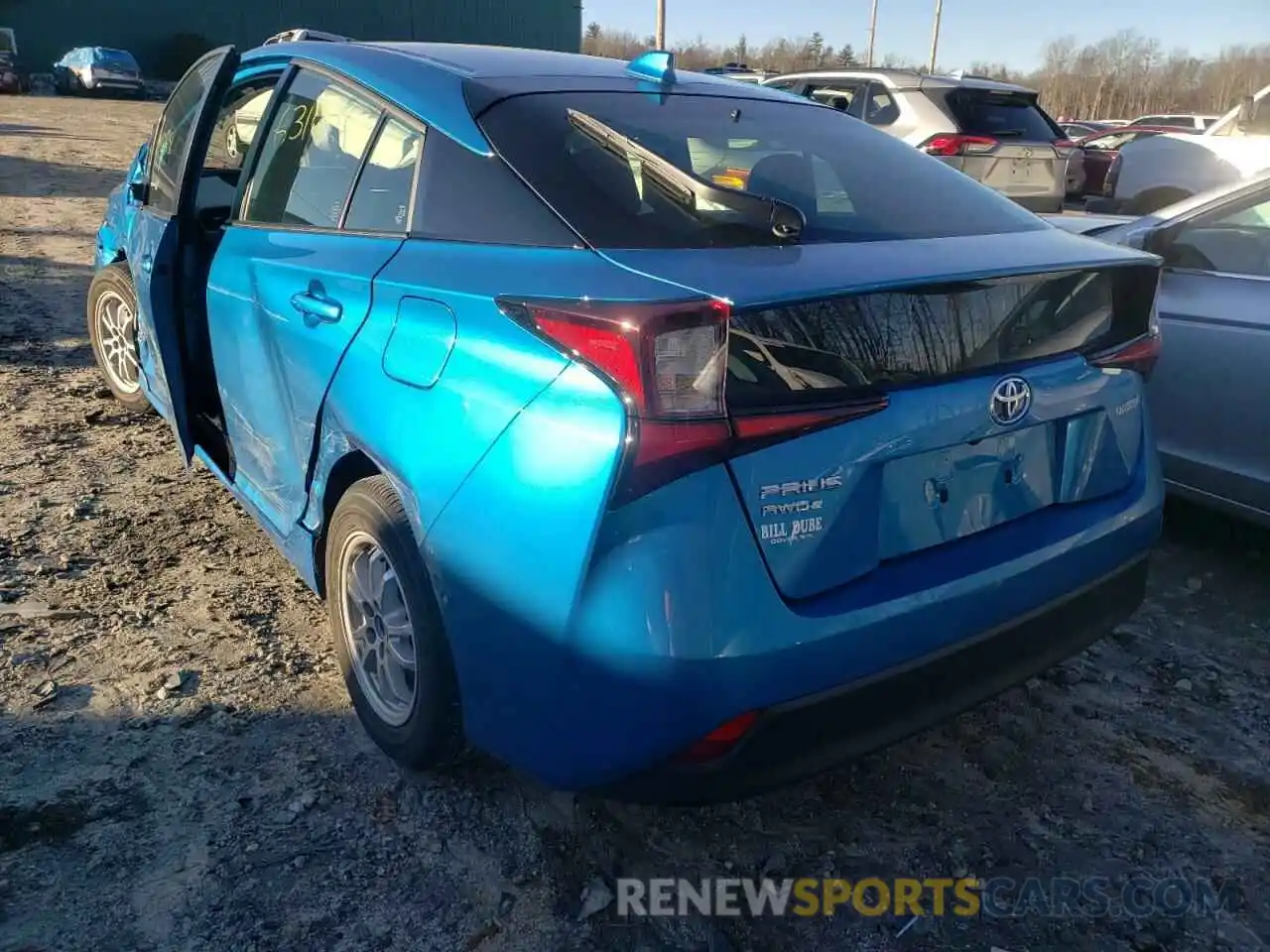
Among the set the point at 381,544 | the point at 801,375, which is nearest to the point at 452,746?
the point at 381,544

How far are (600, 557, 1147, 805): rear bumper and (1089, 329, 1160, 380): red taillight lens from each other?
1.74 ft

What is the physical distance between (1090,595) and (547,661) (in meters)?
1.26

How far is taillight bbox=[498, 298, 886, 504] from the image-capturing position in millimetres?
1682

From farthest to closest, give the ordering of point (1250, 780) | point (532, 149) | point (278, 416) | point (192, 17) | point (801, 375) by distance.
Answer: point (192, 17), point (278, 416), point (1250, 780), point (532, 149), point (801, 375)

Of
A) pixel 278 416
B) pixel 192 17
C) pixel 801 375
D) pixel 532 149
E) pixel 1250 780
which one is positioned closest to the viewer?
pixel 801 375

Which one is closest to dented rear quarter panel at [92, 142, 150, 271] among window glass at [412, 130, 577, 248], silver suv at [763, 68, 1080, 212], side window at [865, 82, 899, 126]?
window glass at [412, 130, 577, 248]

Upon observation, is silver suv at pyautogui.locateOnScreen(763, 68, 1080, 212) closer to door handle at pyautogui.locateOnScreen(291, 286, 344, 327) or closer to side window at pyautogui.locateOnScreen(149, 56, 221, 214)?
side window at pyautogui.locateOnScreen(149, 56, 221, 214)

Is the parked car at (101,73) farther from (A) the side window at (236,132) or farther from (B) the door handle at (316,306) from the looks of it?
(B) the door handle at (316,306)

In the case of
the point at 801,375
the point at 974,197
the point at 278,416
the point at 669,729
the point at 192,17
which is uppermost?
the point at 192,17

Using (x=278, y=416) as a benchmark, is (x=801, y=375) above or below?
above

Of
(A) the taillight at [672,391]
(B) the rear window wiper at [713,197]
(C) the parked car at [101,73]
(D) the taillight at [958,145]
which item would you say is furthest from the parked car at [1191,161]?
(C) the parked car at [101,73]

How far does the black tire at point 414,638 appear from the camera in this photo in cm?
217

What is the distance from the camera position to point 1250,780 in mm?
2559

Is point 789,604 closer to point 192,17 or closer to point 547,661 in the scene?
point 547,661
